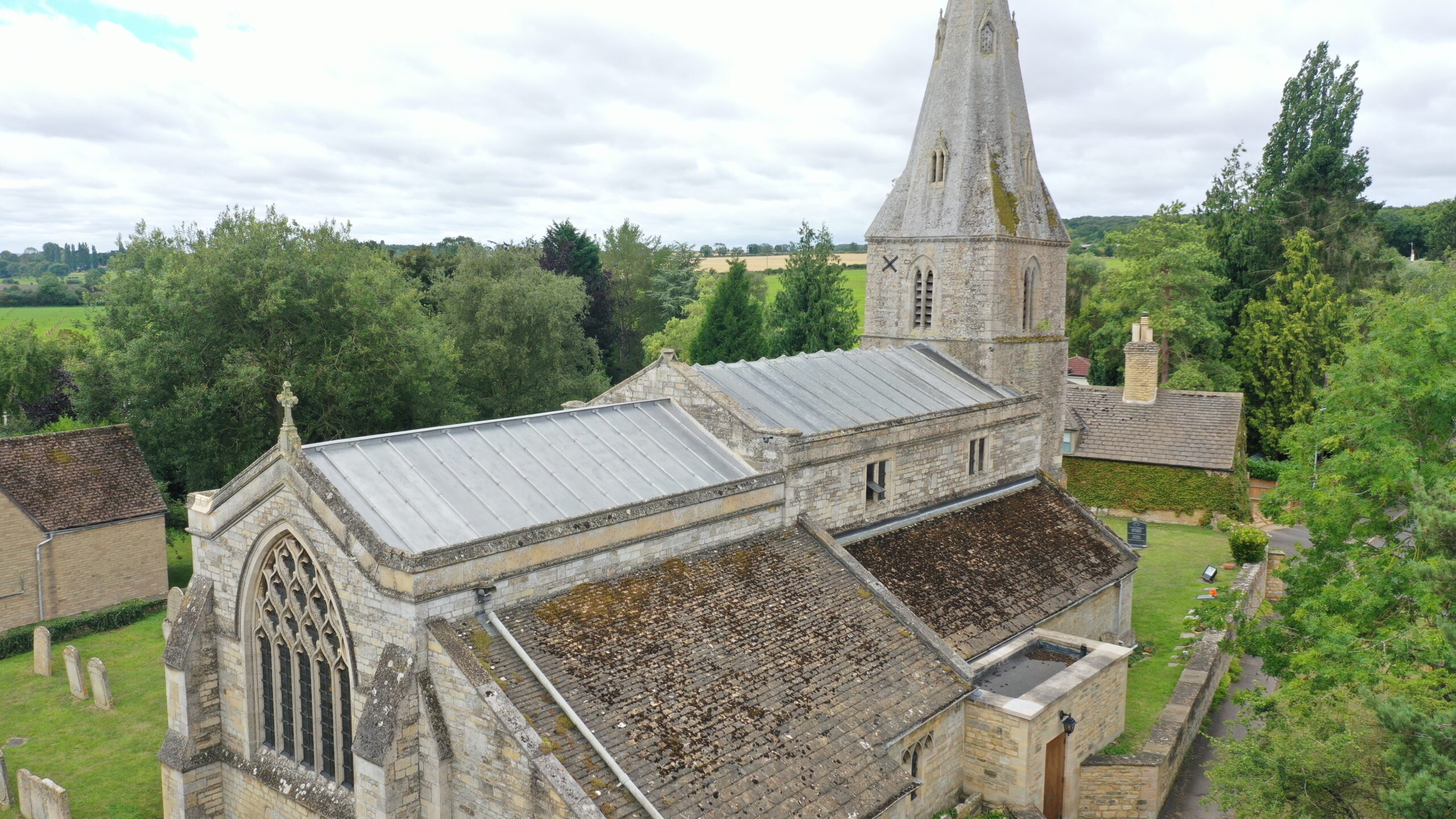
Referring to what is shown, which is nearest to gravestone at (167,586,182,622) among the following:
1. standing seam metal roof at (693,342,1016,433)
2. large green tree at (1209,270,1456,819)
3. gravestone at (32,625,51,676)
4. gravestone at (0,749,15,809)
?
gravestone at (32,625,51,676)

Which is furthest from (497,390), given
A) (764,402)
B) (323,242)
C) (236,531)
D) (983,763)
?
(983,763)

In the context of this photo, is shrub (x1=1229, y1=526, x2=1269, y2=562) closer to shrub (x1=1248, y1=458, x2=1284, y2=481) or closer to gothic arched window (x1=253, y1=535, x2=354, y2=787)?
shrub (x1=1248, y1=458, x2=1284, y2=481)

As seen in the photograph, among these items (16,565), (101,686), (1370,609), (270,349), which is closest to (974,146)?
(1370,609)

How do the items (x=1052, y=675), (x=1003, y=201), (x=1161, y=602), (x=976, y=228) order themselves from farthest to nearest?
(x=1161, y=602), (x=1003, y=201), (x=976, y=228), (x=1052, y=675)

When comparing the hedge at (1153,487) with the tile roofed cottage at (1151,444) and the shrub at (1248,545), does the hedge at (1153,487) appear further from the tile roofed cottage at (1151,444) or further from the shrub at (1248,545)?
the shrub at (1248,545)

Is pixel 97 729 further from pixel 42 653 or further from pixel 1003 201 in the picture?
pixel 1003 201

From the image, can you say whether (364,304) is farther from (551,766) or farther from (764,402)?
(551,766)
